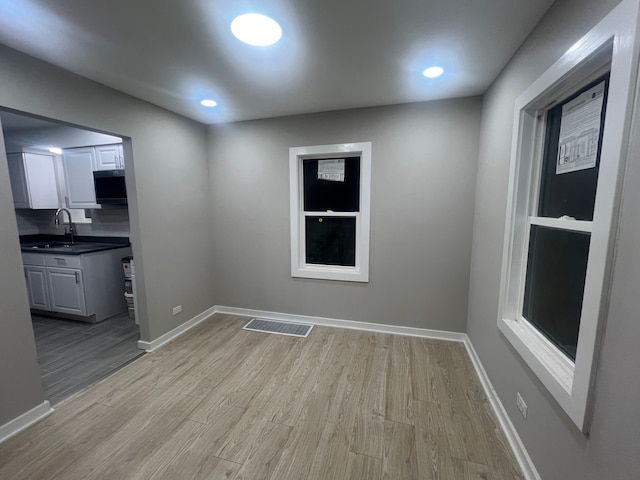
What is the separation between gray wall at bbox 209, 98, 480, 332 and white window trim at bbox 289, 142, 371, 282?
7 centimetres

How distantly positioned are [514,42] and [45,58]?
3077mm

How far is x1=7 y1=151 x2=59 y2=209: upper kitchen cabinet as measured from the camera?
3.60m

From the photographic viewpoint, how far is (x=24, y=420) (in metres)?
1.75

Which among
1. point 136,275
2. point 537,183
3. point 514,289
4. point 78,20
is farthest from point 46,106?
point 514,289

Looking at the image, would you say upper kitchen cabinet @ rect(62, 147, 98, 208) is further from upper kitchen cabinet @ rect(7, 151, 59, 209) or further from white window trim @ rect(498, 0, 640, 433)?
white window trim @ rect(498, 0, 640, 433)

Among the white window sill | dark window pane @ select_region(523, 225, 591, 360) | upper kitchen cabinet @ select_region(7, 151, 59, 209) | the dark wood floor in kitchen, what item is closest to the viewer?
dark window pane @ select_region(523, 225, 591, 360)

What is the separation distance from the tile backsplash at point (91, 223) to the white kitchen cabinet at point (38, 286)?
782mm

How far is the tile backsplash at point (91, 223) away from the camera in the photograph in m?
3.84

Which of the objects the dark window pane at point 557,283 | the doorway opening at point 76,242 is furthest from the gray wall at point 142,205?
the dark window pane at point 557,283

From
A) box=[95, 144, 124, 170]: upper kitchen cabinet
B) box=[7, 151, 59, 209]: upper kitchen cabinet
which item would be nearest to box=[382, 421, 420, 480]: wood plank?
box=[95, 144, 124, 170]: upper kitchen cabinet

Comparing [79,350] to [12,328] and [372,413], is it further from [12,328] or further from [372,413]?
[372,413]

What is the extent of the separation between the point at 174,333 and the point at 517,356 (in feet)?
10.3

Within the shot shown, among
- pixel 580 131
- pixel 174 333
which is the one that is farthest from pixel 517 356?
pixel 174 333

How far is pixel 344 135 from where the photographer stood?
286cm
